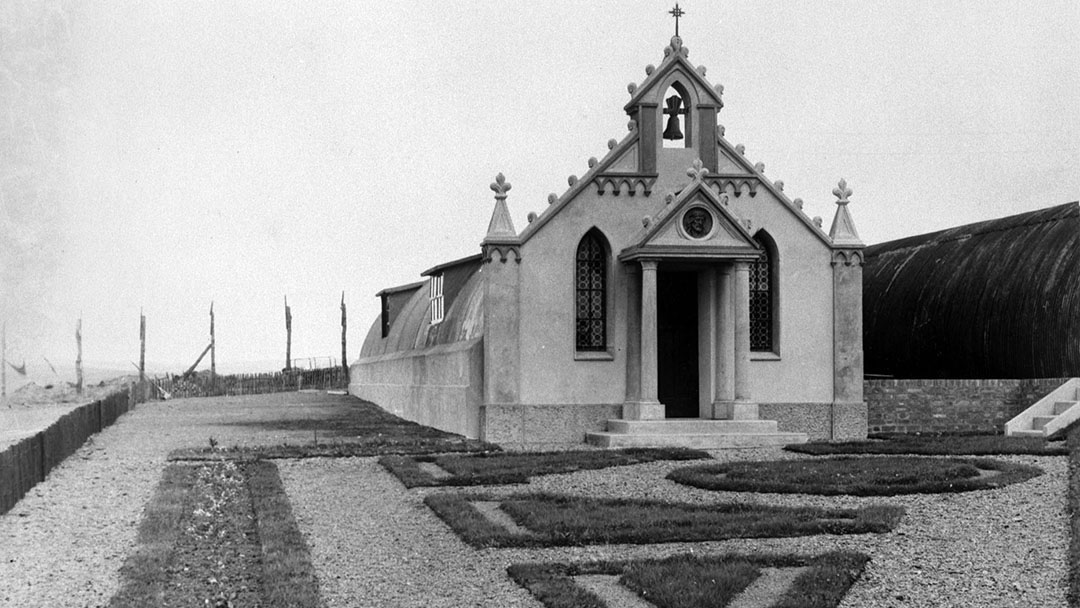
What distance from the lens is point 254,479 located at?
20.4m

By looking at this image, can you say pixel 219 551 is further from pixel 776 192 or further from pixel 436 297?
pixel 436 297

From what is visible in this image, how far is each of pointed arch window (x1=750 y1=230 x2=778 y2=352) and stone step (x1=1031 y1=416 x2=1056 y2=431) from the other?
6018 mm

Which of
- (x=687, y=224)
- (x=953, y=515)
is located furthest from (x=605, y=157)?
(x=953, y=515)

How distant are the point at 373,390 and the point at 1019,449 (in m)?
34.0

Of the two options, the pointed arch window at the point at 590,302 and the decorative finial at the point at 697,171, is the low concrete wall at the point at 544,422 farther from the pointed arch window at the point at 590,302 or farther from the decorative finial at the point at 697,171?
the decorative finial at the point at 697,171

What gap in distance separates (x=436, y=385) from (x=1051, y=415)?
1566 centimetres

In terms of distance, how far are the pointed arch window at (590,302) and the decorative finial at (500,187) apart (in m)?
2.12

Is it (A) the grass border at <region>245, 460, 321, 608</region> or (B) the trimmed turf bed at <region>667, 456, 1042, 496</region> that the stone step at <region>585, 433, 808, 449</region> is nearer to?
(B) the trimmed turf bed at <region>667, 456, 1042, 496</region>

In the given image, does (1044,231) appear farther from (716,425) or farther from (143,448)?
(143,448)

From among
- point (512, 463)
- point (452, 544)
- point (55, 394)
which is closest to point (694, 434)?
point (512, 463)

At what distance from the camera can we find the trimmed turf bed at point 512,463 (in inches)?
789

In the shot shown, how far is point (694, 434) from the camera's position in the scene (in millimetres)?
27656

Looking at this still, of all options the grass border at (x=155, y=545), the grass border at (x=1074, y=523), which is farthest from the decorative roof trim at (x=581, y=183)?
the grass border at (x=1074, y=523)

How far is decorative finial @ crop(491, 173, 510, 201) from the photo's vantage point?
2927 cm
